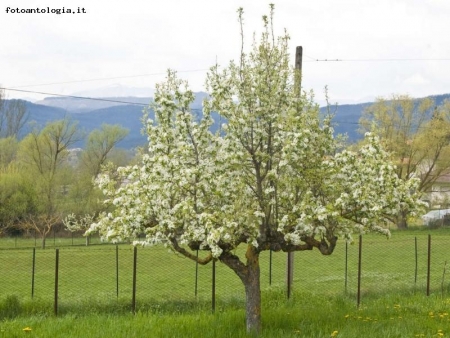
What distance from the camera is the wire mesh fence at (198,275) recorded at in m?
21.2

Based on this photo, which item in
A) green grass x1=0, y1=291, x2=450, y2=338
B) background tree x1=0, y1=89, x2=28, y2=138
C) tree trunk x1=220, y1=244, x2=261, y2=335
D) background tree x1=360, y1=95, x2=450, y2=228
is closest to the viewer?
green grass x1=0, y1=291, x2=450, y2=338

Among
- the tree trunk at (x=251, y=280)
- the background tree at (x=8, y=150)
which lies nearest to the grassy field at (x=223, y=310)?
the tree trunk at (x=251, y=280)

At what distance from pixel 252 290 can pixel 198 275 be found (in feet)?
63.1

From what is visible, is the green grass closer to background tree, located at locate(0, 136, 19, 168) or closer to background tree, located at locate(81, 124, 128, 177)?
background tree, located at locate(81, 124, 128, 177)

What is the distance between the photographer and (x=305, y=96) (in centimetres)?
1198

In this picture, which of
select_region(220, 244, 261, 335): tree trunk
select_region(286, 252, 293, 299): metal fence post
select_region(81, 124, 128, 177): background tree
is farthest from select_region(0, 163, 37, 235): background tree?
select_region(220, 244, 261, 335): tree trunk

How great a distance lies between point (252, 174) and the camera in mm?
12156

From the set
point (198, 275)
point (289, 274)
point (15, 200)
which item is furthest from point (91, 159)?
point (289, 274)

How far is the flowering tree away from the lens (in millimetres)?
11414

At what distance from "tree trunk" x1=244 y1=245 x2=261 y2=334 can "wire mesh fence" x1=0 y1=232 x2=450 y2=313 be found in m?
4.33

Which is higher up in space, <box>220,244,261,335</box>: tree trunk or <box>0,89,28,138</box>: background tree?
<box>0,89,28,138</box>: background tree

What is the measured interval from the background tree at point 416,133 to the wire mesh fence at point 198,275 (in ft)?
42.6

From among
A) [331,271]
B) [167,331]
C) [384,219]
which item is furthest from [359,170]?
[331,271]

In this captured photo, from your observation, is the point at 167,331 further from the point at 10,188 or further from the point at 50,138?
the point at 50,138
